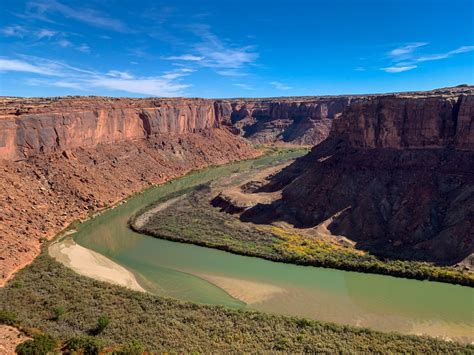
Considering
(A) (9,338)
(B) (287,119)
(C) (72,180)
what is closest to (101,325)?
(A) (9,338)

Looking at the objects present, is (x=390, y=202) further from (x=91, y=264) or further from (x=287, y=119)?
(x=287, y=119)

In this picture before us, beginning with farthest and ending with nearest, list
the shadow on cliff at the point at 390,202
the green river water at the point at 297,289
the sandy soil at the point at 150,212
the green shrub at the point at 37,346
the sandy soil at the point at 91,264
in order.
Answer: the sandy soil at the point at 150,212, the shadow on cliff at the point at 390,202, the sandy soil at the point at 91,264, the green river water at the point at 297,289, the green shrub at the point at 37,346

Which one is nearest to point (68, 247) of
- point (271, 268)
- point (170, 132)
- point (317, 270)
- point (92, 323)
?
point (92, 323)

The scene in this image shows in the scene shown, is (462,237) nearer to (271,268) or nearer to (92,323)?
(271,268)

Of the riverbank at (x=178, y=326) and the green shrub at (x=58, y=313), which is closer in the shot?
the riverbank at (x=178, y=326)

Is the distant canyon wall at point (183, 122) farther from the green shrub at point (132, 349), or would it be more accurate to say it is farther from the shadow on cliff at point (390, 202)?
the green shrub at point (132, 349)

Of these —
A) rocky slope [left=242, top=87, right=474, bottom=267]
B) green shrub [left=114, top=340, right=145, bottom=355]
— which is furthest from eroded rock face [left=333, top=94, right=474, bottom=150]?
green shrub [left=114, top=340, right=145, bottom=355]

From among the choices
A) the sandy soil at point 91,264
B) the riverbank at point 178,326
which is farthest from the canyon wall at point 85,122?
the riverbank at point 178,326
